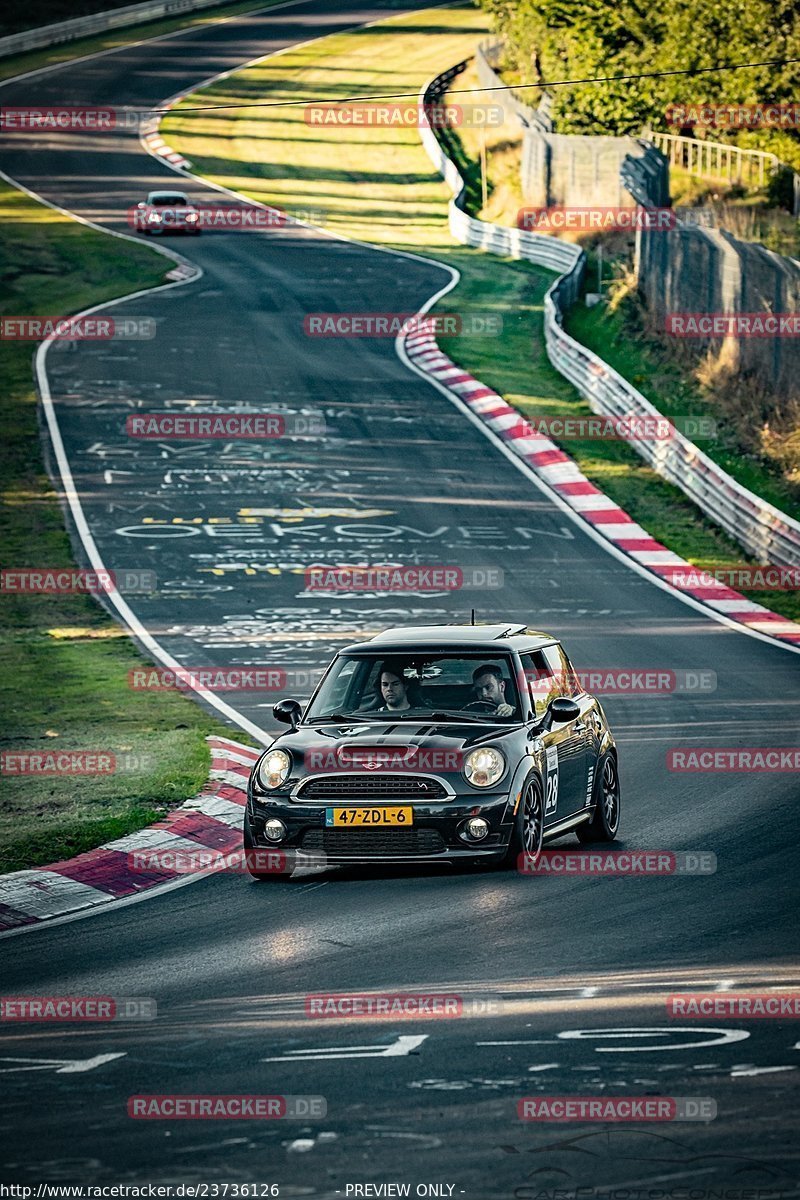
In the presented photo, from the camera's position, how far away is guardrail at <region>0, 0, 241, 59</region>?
86875mm

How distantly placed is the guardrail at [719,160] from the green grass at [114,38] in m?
37.9

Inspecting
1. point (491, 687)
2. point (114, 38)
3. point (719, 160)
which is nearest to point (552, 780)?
point (491, 687)

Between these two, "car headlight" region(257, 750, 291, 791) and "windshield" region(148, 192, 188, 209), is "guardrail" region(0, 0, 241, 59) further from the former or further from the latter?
"car headlight" region(257, 750, 291, 791)

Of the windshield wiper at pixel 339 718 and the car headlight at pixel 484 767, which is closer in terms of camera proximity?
the car headlight at pixel 484 767

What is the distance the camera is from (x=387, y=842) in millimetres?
11375

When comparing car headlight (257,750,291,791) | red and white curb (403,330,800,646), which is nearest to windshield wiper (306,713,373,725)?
car headlight (257,750,291,791)

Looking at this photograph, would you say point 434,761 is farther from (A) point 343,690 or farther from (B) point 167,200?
(B) point 167,200

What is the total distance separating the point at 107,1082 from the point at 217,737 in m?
9.49

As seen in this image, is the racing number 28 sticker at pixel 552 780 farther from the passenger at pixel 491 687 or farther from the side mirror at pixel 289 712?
the side mirror at pixel 289 712

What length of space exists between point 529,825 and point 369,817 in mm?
1077

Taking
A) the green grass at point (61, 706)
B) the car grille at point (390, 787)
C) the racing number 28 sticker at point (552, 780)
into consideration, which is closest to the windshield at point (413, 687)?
the racing number 28 sticker at point (552, 780)

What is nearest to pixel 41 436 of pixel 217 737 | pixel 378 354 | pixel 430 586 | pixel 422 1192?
pixel 378 354

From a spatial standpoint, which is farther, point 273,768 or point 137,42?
point 137,42

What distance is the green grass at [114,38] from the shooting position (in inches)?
3302
